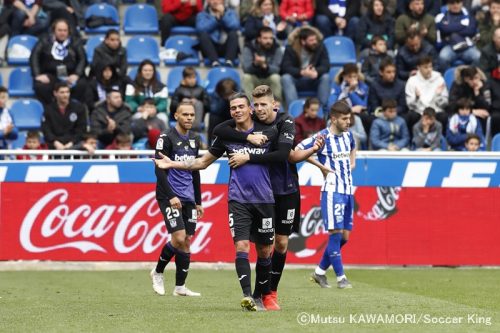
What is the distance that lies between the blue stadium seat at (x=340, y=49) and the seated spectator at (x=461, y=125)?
3.43m

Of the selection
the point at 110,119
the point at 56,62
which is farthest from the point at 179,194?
the point at 56,62

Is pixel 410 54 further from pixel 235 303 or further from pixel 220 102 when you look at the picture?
pixel 235 303

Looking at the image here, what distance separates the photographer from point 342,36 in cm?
2350

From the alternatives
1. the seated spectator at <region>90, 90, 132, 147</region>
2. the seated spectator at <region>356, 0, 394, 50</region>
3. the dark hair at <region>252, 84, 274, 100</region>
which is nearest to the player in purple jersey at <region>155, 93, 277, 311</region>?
the dark hair at <region>252, 84, 274, 100</region>

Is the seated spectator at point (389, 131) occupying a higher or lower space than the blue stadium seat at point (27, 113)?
lower

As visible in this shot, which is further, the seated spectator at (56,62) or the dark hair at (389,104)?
the seated spectator at (56,62)

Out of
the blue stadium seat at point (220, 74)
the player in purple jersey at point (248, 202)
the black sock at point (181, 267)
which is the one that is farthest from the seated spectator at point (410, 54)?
the player in purple jersey at point (248, 202)

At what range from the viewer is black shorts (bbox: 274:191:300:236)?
37.5 feet

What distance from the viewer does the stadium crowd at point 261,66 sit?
20.1 m

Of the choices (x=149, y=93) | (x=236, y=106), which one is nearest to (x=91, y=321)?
(x=236, y=106)

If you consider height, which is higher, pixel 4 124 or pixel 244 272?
pixel 4 124

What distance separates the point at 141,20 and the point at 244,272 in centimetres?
1396

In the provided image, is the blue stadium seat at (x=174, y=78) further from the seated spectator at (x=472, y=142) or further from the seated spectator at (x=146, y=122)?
the seated spectator at (x=472, y=142)

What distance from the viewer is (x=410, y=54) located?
73.3 feet
